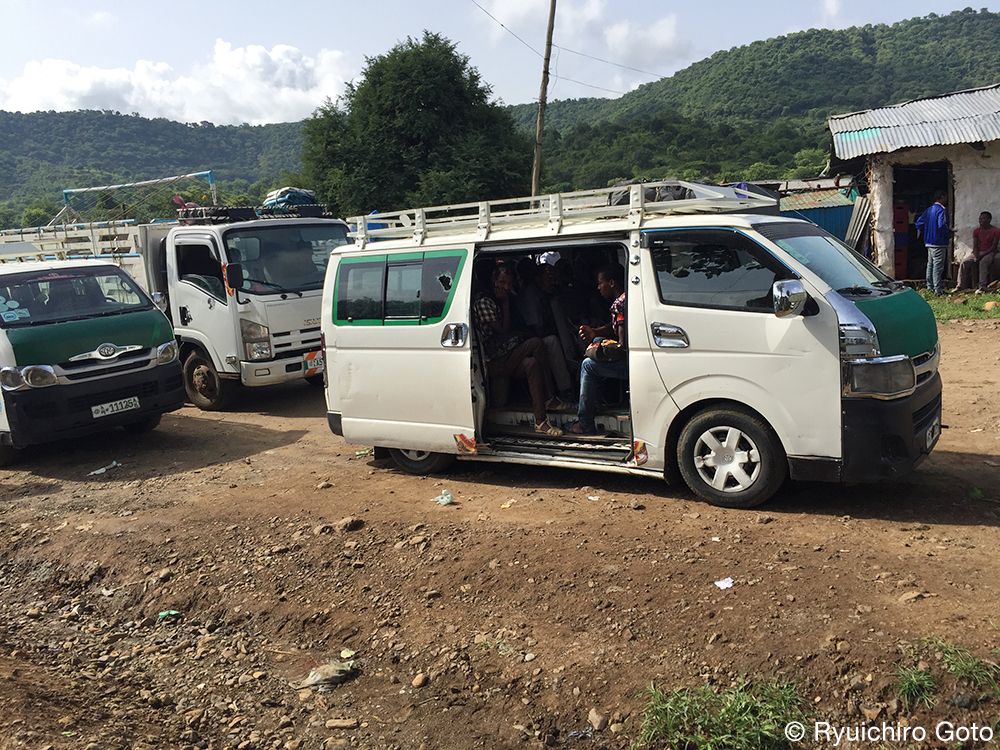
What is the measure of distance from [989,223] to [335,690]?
560 inches

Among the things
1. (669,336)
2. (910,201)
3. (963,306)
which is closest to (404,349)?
(669,336)

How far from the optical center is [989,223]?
14.0m

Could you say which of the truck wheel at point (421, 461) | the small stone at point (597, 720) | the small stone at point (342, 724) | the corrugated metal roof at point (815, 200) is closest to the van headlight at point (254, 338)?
the truck wheel at point (421, 461)

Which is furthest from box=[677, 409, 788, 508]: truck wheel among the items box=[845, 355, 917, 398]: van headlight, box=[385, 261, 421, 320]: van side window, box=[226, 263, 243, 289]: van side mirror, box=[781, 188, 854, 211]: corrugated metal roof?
box=[781, 188, 854, 211]: corrugated metal roof

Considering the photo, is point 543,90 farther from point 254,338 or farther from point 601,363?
point 601,363

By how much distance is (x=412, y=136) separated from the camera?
91.4ft

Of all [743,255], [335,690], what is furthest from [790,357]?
[335,690]

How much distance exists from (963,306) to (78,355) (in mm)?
12654

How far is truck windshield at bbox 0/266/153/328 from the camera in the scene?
26.8ft

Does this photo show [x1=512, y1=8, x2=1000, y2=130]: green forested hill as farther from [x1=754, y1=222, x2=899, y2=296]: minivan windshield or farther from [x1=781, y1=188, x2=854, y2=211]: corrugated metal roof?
[x1=754, y1=222, x2=899, y2=296]: minivan windshield

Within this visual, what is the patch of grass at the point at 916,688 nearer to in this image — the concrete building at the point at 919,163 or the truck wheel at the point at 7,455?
the truck wheel at the point at 7,455

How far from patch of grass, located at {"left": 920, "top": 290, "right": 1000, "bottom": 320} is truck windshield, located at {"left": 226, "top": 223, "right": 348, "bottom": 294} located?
8859 mm

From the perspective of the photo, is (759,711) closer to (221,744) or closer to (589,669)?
(589,669)

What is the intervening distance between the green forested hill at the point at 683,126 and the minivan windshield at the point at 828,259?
34724mm
